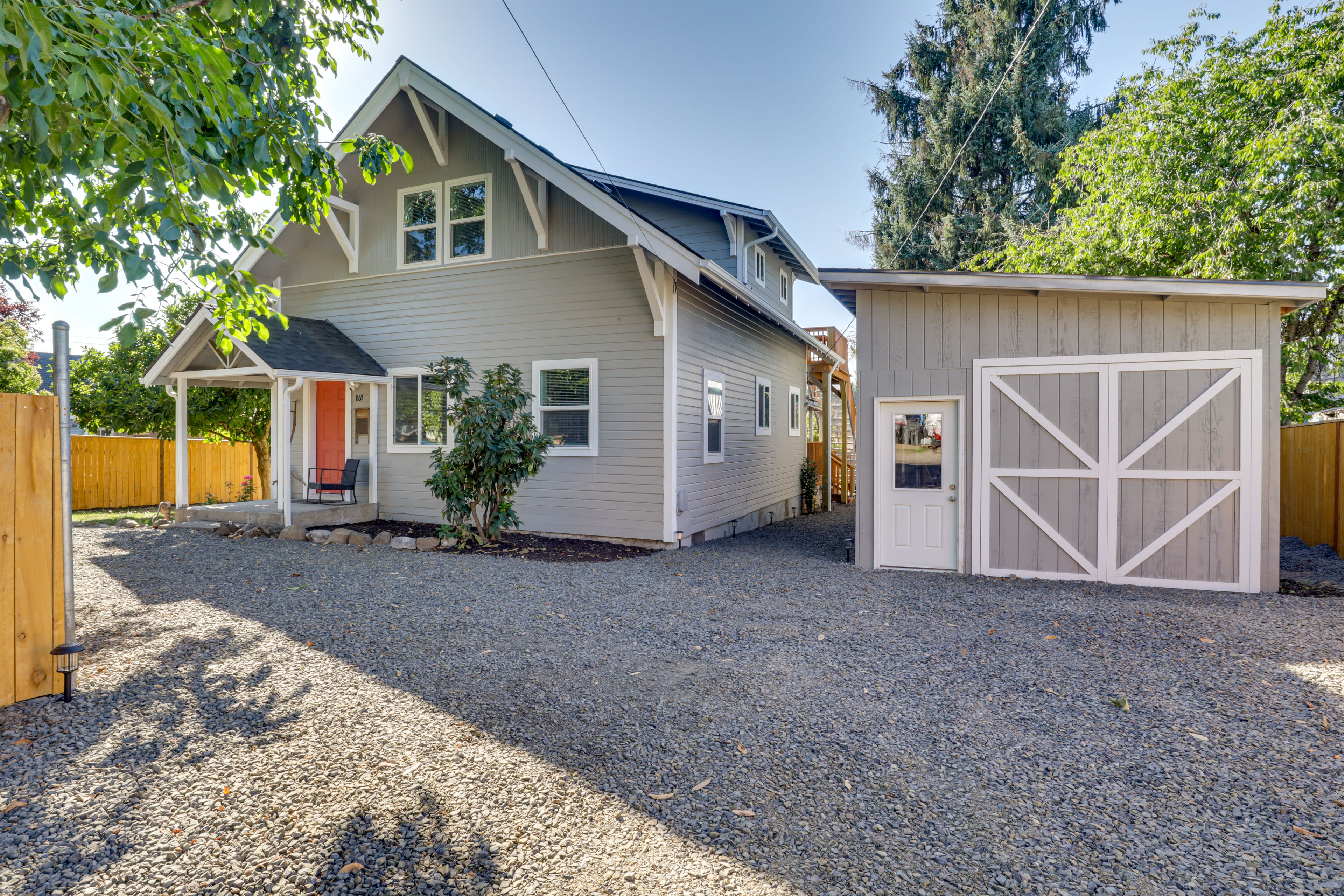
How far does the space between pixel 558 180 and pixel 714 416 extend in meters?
4.11

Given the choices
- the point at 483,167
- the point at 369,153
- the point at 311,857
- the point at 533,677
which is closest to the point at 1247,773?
the point at 533,677

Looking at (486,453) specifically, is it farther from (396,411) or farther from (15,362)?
(15,362)

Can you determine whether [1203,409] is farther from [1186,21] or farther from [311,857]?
[1186,21]

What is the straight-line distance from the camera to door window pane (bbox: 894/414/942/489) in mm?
7410

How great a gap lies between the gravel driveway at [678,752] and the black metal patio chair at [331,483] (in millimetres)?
4474

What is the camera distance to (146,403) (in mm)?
13203

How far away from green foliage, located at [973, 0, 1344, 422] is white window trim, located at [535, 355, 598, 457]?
9.55m

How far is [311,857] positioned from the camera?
7.29 ft

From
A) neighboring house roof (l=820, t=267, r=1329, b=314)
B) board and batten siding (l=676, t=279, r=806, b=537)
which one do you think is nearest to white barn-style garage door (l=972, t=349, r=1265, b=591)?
neighboring house roof (l=820, t=267, r=1329, b=314)

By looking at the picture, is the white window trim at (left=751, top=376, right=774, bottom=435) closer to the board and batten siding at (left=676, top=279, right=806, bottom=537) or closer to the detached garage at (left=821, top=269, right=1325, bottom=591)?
the board and batten siding at (left=676, top=279, right=806, bottom=537)

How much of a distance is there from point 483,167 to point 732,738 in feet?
30.8

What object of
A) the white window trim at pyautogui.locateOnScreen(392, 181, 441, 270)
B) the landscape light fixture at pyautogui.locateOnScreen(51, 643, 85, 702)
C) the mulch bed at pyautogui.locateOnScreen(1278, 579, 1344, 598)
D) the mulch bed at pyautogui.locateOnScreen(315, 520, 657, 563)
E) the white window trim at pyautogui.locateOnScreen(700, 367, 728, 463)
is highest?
the white window trim at pyautogui.locateOnScreen(392, 181, 441, 270)

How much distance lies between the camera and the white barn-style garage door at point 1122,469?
6.46 metres

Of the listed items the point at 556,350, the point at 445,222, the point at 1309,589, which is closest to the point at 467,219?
the point at 445,222
